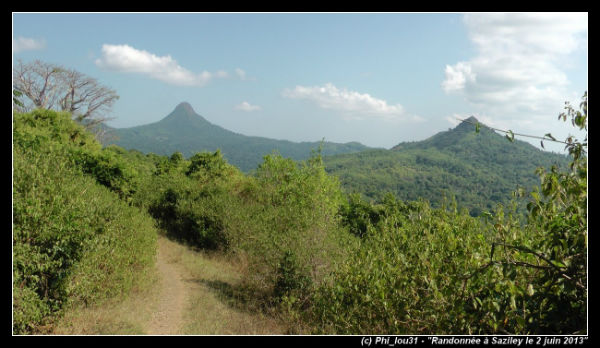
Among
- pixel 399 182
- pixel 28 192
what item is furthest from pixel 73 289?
pixel 399 182

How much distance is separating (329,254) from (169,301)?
21.3 feet

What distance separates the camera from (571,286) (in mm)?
3635

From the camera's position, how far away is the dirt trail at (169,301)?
37.9ft

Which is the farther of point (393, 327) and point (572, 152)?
point (393, 327)

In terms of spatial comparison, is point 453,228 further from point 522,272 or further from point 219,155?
point 219,155

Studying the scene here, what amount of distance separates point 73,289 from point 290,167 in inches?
813

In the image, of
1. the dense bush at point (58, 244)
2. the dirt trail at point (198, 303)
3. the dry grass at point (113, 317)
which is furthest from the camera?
the dirt trail at point (198, 303)

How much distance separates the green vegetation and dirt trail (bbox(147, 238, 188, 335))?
1425 mm

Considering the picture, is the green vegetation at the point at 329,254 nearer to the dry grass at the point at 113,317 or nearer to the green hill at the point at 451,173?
the dry grass at the point at 113,317

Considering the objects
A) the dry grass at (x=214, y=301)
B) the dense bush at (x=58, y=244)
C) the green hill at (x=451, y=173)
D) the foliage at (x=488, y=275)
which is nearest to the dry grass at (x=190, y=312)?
the dry grass at (x=214, y=301)

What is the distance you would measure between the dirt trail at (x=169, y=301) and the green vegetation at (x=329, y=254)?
4.67 feet

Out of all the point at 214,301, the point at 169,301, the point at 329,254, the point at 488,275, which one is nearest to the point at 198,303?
the point at 214,301

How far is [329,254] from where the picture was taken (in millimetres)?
13883

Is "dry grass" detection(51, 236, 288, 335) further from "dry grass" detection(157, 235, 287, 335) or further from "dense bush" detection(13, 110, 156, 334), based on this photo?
"dense bush" detection(13, 110, 156, 334)
